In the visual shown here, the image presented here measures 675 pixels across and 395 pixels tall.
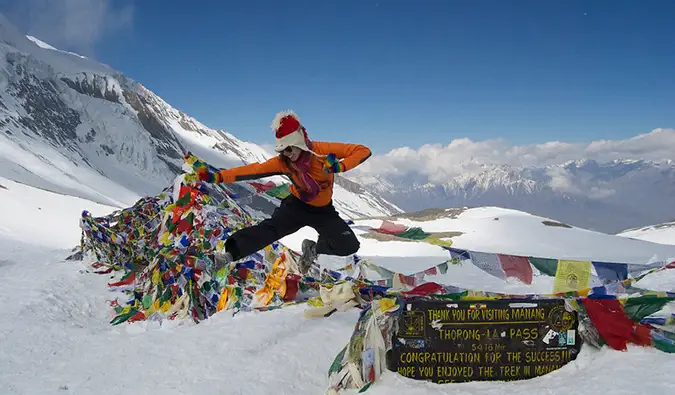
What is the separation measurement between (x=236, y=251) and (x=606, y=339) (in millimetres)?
3830

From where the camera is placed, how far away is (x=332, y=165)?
5.10 metres

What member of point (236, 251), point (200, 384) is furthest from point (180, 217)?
point (200, 384)

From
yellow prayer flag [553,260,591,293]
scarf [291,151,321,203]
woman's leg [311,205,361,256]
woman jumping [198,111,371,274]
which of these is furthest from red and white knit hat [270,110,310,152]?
yellow prayer flag [553,260,591,293]

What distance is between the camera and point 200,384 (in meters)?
3.71

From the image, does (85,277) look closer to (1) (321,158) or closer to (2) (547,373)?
(1) (321,158)

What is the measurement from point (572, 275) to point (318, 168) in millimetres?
2918

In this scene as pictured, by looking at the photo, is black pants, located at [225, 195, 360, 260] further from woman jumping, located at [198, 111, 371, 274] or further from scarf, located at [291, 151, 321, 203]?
scarf, located at [291, 151, 321, 203]

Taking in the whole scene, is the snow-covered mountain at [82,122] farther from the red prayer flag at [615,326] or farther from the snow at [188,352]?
the red prayer flag at [615,326]

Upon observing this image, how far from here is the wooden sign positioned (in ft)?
11.7

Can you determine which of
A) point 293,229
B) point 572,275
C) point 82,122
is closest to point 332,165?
point 293,229

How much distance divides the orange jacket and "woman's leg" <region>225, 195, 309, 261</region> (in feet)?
0.61

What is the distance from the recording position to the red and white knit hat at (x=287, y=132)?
17.2ft

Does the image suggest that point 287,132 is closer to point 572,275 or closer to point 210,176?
point 210,176

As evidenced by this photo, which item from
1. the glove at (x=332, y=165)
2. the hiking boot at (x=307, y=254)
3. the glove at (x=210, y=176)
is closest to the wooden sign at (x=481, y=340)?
the glove at (x=332, y=165)
